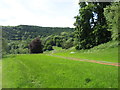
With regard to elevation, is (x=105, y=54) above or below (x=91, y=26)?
below

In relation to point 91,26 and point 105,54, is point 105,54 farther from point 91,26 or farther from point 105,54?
point 91,26

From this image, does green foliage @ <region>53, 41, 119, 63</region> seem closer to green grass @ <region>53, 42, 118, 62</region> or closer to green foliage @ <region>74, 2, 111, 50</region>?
green grass @ <region>53, 42, 118, 62</region>

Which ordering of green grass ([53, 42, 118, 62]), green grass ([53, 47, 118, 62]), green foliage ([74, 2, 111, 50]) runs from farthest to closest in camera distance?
green foliage ([74, 2, 111, 50])
green grass ([53, 42, 118, 62])
green grass ([53, 47, 118, 62])

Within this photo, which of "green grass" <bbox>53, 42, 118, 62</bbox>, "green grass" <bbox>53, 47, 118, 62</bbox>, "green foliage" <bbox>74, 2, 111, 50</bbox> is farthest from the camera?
"green foliage" <bbox>74, 2, 111, 50</bbox>

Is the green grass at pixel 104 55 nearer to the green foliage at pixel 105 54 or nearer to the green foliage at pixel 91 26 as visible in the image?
the green foliage at pixel 105 54

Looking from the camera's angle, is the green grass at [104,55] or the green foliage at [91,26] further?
the green foliage at [91,26]

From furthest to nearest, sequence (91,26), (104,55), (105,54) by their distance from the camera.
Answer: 1. (91,26)
2. (105,54)
3. (104,55)

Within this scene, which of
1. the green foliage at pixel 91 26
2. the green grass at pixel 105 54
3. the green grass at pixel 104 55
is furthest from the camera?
the green foliage at pixel 91 26

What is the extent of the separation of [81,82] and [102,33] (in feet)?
138

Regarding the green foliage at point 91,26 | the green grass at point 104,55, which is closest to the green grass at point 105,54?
the green grass at point 104,55

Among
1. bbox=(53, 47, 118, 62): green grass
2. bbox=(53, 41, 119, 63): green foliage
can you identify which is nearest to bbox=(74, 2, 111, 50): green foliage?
bbox=(53, 41, 119, 63): green foliage

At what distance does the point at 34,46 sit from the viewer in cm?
9694

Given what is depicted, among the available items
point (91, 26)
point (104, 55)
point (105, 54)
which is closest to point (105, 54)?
point (105, 54)

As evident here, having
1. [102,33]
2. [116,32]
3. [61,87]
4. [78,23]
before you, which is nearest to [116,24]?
[116,32]
